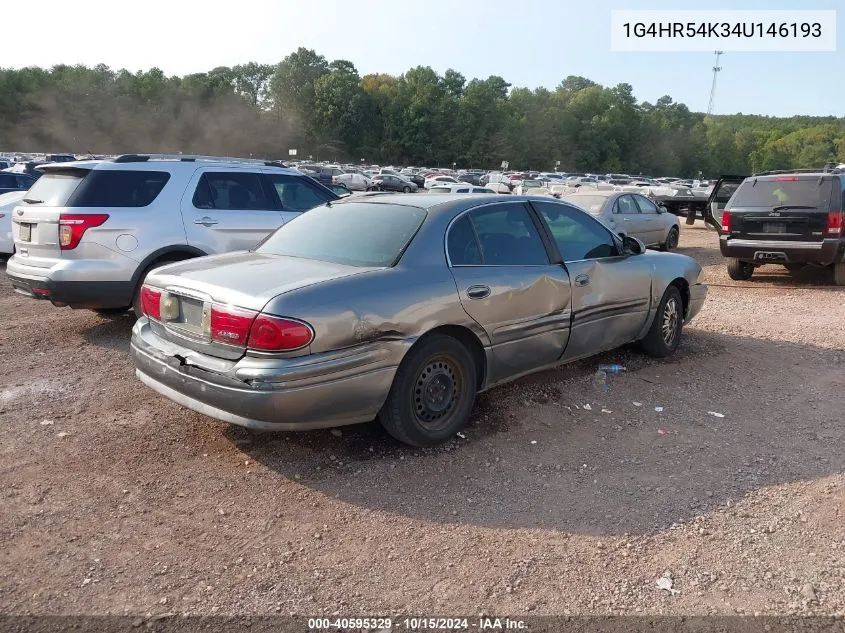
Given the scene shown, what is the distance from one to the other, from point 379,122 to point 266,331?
106 meters

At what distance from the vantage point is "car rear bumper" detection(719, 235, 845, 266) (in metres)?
10.0

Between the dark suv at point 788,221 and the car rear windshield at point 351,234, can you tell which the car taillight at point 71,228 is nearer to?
the car rear windshield at point 351,234

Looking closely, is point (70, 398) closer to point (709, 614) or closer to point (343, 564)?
point (343, 564)

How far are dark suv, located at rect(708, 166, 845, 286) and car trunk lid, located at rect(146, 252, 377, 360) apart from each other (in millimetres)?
8485

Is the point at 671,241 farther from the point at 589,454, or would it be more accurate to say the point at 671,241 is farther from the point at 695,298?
the point at 589,454

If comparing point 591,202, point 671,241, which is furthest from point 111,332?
point 671,241

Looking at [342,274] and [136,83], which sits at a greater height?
[136,83]

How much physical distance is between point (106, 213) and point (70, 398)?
6.91 feet

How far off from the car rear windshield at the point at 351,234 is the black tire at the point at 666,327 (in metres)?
2.73

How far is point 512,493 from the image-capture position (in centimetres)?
378

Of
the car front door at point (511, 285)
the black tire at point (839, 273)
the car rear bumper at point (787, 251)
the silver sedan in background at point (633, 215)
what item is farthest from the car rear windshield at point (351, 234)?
the silver sedan in background at point (633, 215)

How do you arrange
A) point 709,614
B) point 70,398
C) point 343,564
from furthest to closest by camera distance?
point 70,398 < point 343,564 < point 709,614

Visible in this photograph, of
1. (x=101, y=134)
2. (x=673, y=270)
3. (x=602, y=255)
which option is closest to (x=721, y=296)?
(x=673, y=270)

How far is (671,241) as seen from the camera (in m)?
16.1
